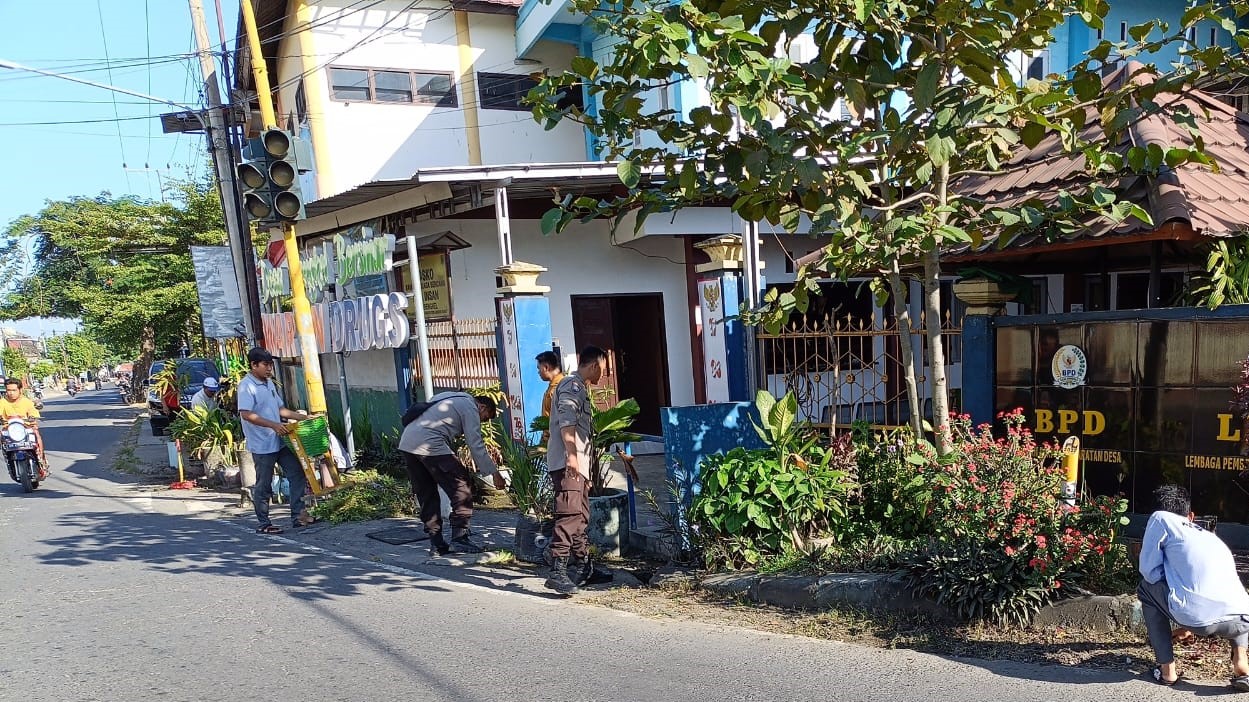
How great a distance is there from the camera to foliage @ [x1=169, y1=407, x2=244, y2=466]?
10406 mm

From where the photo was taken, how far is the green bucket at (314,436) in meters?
8.38

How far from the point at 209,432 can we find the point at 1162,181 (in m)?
11.3

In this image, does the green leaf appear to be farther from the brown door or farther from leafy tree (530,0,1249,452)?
the brown door

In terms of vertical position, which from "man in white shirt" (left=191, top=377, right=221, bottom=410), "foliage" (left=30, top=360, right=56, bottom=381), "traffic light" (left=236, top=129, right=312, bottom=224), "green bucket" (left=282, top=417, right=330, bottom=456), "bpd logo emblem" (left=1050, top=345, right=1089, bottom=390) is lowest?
"foliage" (left=30, top=360, right=56, bottom=381)

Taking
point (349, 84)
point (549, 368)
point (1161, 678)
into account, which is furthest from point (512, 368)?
point (349, 84)

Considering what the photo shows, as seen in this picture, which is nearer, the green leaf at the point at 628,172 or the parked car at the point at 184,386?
the green leaf at the point at 628,172

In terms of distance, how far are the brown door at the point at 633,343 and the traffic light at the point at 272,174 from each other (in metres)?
4.45

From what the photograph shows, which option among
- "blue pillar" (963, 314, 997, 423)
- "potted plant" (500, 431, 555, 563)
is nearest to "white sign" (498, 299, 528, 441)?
"potted plant" (500, 431, 555, 563)

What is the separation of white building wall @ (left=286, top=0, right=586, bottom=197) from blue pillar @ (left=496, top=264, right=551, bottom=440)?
6.61m

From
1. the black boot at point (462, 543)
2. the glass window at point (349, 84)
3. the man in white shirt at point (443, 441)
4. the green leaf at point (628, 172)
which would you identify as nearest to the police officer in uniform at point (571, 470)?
the man in white shirt at point (443, 441)

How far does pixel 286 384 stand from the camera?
16516 millimetres

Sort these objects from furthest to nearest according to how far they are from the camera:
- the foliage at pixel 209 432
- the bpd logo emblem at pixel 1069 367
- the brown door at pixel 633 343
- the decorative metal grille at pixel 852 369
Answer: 1. the brown door at pixel 633 343
2. the foliage at pixel 209 432
3. the decorative metal grille at pixel 852 369
4. the bpd logo emblem at pixel 1069 367

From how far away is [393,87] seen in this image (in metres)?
13.8

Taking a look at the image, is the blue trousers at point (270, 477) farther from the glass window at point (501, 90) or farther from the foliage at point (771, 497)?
the glass window at point (501, 90)
